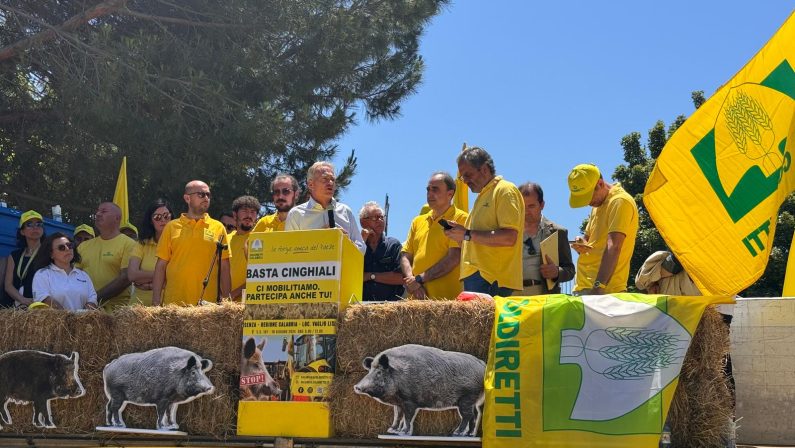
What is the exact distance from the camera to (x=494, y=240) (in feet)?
18.2

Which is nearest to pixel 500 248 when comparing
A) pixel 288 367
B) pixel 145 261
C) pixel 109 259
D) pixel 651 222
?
pixel 288 367

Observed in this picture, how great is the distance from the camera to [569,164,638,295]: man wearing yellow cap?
5617 millimetres

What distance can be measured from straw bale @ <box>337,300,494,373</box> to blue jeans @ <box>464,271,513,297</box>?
776 mm

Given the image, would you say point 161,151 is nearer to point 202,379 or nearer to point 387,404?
point 202,379

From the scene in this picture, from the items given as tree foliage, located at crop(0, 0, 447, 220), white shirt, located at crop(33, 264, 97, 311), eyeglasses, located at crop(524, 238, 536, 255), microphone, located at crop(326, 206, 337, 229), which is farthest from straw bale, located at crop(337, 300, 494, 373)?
tree foliage, located at crop(0, 0, 447, 220)

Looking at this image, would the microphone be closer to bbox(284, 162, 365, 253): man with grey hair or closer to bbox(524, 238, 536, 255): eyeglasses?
bbox(284, 162, 365, 253): man with grey hair

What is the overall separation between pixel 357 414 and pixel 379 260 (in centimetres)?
263

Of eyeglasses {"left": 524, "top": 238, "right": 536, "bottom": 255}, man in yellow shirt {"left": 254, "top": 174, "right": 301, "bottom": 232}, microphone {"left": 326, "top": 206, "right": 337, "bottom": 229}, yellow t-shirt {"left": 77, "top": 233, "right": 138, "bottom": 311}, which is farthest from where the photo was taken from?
yellow t-shirt {"left": 77, "top": 233, "right": 138, "bottom": 311}

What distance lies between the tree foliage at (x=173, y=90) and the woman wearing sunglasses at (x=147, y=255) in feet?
12.8

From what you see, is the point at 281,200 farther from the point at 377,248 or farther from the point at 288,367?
the point at 288,367

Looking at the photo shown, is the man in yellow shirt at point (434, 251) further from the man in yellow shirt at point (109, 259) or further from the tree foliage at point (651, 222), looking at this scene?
the tree foliage at point (651, 222)

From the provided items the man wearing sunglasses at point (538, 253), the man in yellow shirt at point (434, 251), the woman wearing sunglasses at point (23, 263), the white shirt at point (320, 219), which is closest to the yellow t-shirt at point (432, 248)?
the man in yellow shirt at point (434, 251)

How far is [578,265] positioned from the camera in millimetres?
6191

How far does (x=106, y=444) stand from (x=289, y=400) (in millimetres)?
1395
